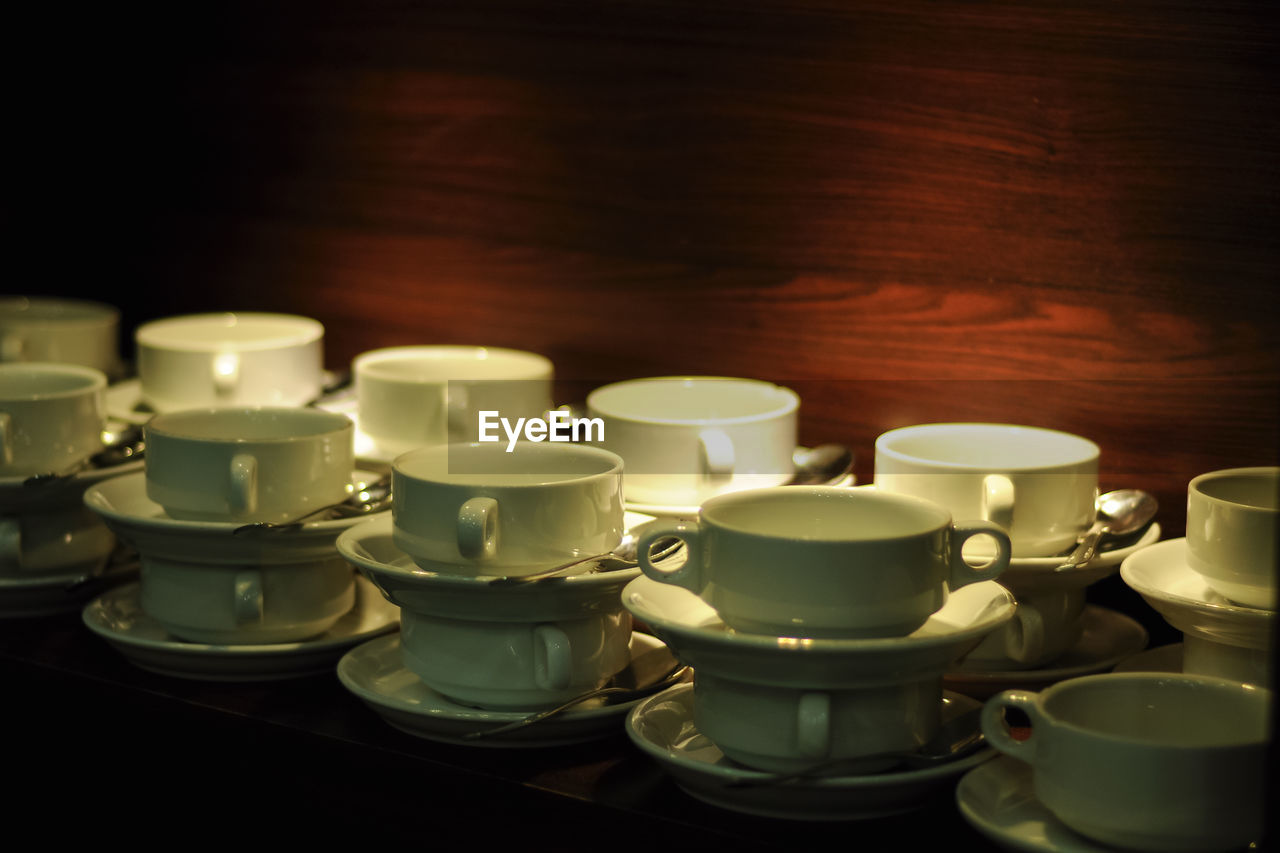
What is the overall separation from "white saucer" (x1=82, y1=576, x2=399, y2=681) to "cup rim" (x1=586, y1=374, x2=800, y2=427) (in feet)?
0.76

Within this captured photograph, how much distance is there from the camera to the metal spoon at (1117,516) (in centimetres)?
89

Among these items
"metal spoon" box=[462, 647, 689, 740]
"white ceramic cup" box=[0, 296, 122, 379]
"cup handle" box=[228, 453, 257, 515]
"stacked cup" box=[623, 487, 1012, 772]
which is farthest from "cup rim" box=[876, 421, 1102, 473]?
"white ceramic cup" box=[0, 296, 122, 379]

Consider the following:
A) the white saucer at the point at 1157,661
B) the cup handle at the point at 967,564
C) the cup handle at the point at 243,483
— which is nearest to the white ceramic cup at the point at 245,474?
the cup handle at the point at 243,483

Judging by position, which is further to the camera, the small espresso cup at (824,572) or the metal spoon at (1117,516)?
the metal spoon at (1117,516)

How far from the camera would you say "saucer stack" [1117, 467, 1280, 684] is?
78cm

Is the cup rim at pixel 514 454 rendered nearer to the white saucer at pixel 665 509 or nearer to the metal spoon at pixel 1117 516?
the white saucer at pixel 665 509

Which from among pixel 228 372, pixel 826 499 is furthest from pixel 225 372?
pixel 826 499

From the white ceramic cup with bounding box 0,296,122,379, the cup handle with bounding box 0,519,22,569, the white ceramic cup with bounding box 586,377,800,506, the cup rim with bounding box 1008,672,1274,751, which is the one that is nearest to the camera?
the cup rim with bounding box 1008,672,1274,751

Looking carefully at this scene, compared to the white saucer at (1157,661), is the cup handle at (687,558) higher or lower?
higher

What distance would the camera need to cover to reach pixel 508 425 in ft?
3.52

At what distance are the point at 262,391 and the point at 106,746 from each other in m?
0.34

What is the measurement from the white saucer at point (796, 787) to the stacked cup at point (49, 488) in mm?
551

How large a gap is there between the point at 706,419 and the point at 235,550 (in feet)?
1.26

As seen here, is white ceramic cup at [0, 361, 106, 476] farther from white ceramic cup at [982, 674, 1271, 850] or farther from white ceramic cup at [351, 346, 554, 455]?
white ceramic cup at [982, 674, 1271, 850]
